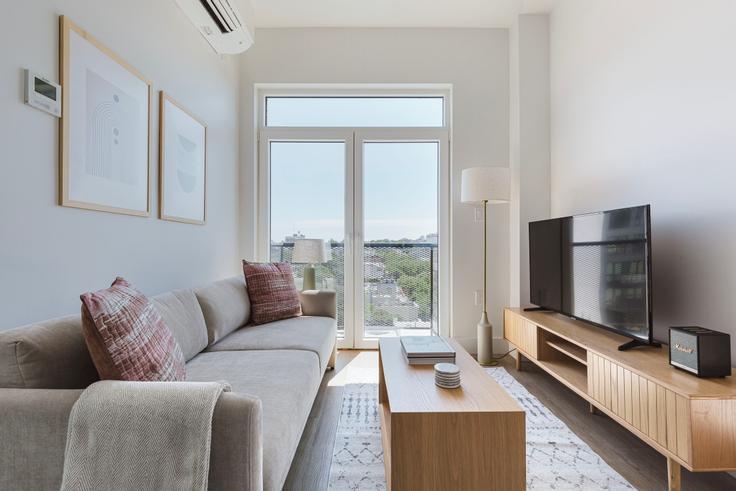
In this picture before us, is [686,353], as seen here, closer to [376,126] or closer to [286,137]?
[376,126]

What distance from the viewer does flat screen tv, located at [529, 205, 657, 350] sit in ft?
5.79

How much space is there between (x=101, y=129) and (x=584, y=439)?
9.10 ft

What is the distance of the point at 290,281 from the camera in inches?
106

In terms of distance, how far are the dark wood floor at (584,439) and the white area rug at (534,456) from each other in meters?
0.05

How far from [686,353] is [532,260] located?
1458 millimetres

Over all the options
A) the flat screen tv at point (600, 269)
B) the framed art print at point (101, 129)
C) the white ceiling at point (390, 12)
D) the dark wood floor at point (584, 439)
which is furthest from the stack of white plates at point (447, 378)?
the white ceiling at point (390, 12)

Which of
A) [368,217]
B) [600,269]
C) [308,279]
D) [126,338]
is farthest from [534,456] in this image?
[368,217]

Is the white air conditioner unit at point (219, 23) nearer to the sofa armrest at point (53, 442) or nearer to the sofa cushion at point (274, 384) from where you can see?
the sofa cushion at point (274, 384)

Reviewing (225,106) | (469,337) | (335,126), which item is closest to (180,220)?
(225,106)

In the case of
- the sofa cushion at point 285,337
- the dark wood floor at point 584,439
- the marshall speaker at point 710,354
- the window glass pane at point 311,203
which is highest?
the window glass pane at point 311,203

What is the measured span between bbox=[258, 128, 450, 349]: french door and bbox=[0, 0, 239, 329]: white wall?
35.2 inches

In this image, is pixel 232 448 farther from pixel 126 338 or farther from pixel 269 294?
pixel 269 294

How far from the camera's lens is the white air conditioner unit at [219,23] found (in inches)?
85.1

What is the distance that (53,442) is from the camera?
0.85 m
